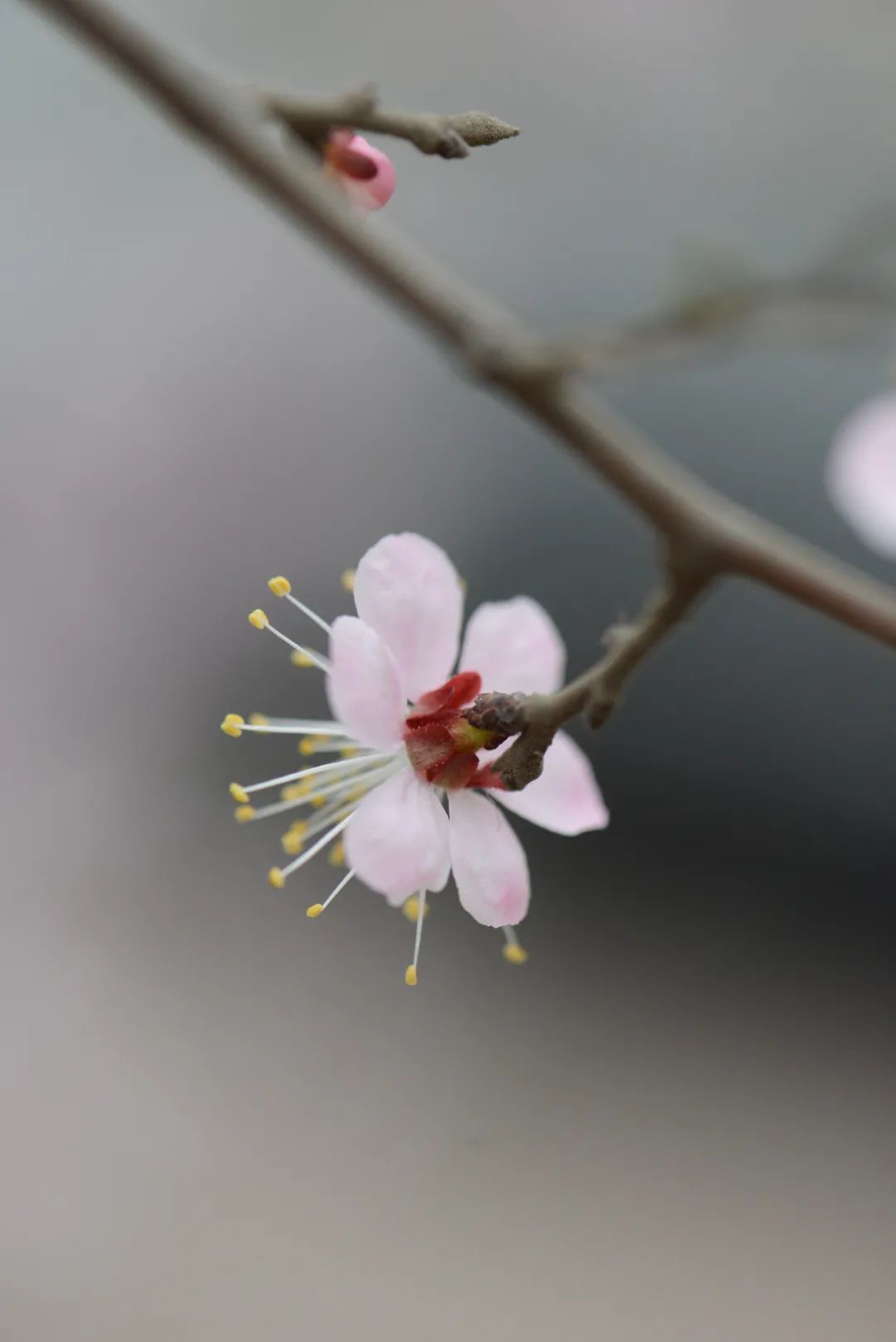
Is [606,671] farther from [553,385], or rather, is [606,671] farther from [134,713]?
[134,713]

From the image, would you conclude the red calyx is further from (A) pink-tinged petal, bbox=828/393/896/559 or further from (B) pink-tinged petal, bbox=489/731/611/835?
(A) pink-tinged petal, bbox=828/393/896/559

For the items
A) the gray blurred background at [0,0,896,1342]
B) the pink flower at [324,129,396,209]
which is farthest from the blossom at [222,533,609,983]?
the gray blurred background at [0,0,896,1342]

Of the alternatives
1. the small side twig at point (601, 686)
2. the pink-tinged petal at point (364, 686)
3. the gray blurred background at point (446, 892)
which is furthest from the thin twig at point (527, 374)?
the gray blurred background at point (446, 892)

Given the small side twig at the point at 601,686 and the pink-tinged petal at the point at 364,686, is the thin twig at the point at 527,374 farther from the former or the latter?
the pink-tinged petal at the point at 364,686

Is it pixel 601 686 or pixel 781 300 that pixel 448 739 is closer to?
pixel 601 686

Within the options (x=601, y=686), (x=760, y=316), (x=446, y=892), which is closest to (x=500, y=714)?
(x=601, y=686)

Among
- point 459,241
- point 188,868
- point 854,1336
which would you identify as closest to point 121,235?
point 459,241

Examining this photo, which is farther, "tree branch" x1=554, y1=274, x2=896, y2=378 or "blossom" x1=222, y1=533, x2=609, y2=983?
"blossom" x1=222, y1=533, x2=609, y2=983
